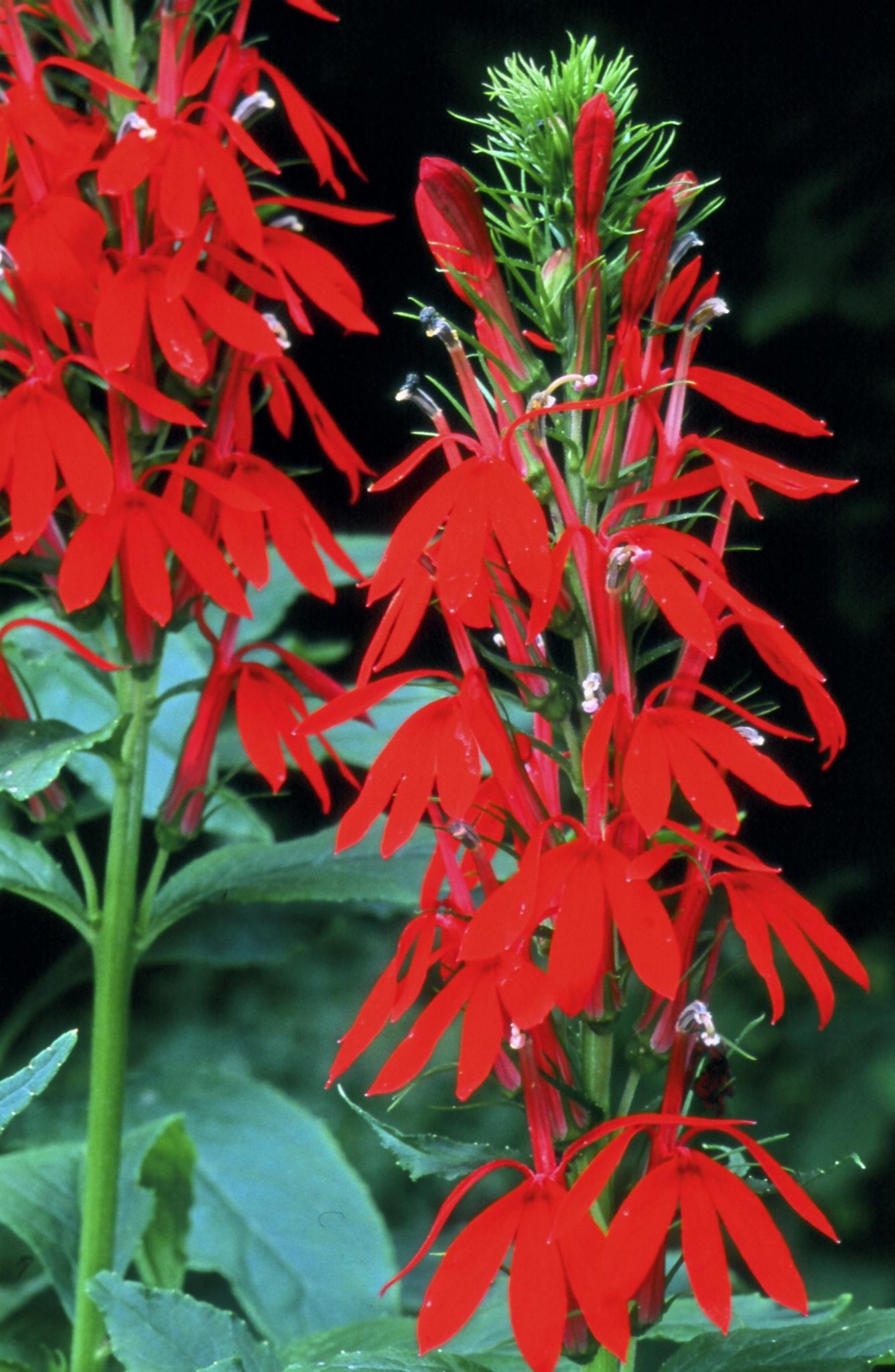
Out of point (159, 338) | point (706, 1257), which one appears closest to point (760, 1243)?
point (706, 1257)

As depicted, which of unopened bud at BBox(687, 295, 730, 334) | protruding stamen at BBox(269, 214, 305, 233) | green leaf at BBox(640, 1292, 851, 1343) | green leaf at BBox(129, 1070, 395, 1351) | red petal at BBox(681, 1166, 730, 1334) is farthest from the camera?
green leaf at BBox(129, 1070, 395, 1351)

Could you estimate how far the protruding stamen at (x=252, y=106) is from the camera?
826 mm

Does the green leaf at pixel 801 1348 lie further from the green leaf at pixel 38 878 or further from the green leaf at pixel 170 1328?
the green leaf at pixel 38 878

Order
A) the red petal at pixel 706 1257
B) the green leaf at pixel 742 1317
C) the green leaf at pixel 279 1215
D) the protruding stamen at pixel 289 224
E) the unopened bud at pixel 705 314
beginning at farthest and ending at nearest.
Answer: the green leaf at pixel 279 1215
the protruding stamen at pixel 289 224
the green leaf at pixel 742 1317
the unopened bud at pixel 705 314
the red petal at pixel 706 1257

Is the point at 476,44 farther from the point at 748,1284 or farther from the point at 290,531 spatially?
the point at 748,1284

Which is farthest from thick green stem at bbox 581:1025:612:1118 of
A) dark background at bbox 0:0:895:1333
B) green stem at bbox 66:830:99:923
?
dark background at bbox 0:0:895:1333

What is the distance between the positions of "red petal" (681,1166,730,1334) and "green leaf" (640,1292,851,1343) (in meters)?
0.20

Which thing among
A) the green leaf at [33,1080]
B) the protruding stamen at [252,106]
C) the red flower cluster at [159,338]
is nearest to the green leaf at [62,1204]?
the red flower cluster at [159,338]

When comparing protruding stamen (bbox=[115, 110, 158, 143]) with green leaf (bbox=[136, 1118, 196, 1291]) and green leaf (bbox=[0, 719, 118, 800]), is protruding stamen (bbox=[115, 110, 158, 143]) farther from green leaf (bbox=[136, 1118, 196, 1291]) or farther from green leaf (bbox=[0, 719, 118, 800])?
green leaf (bbox=[136, 1118, 196, 1291])

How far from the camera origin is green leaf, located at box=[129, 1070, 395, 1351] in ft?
3.05

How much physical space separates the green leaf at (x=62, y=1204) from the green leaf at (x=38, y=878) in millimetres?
162

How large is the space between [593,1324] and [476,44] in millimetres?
1232

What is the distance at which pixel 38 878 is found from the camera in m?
0.85

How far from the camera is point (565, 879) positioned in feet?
1.72
